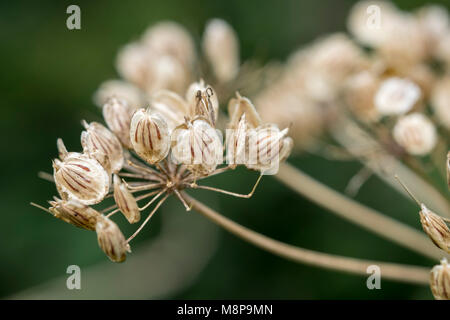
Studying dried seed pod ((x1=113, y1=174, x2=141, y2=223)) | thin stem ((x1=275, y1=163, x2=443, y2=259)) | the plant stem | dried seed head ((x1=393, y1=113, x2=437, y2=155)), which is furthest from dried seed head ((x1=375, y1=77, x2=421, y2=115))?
dried seed pod ((x1=113, y1=174, x2=141, y2=223))

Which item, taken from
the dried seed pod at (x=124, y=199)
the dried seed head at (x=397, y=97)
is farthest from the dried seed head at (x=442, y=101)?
the dried seed pod at (x=124, y=199)

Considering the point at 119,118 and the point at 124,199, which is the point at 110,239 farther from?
the point at 119,118

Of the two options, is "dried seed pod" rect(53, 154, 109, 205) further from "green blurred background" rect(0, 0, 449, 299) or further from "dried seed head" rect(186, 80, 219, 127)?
"green blurred background" rect(0, 0, 449, 299)

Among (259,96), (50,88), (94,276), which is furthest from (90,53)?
(94,276)

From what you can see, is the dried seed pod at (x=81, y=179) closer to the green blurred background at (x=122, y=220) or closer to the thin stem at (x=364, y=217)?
the thin stem at (x=364, y=217)

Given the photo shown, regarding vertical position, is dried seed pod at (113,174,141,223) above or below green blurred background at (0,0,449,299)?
below

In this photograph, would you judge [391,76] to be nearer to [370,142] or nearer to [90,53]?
[370,142]
